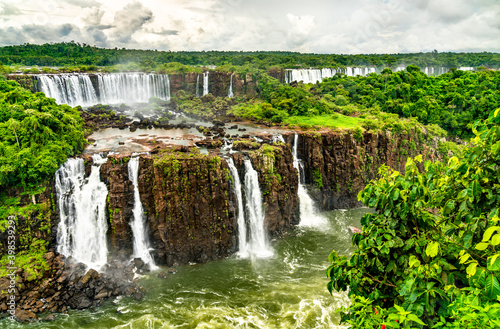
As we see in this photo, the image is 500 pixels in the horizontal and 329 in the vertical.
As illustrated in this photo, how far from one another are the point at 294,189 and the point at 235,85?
29.5 meters

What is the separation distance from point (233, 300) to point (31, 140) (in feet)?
48.8

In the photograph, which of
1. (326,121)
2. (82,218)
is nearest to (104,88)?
(82,218)

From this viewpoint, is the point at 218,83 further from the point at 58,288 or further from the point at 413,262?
the point at 413,262

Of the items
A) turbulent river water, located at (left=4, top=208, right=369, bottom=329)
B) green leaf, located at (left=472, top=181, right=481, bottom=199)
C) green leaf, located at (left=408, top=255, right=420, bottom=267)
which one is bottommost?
turbulent river water, located at (left=4, top=208, right=369, bottom=329)

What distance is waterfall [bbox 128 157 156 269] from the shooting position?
1739cm

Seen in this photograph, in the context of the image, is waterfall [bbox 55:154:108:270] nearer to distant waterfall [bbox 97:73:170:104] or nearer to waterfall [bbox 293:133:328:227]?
waterfall [bbox 293:133:328:227]

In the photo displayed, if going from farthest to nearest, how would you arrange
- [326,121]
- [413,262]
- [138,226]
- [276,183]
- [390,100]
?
1. [390,100]
2. [326,121]
3. [276,183]
4. [138,226]
5. [413,262]

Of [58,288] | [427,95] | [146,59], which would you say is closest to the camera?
[58,288]

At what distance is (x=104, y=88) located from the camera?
3934cm

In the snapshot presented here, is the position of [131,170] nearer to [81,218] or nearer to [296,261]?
[81,218]

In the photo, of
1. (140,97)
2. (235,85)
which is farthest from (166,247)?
(235,85)

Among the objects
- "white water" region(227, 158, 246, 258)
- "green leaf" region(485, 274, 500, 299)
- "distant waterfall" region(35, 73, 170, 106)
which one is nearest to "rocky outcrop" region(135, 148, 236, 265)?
"white water" region(227, 158, 246, 258)

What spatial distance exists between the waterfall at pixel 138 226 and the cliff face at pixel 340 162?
41.6 feet

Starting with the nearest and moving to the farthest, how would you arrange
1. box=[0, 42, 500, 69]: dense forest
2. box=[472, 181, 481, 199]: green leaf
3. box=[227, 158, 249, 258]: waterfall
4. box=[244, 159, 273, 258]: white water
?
box=[472, 181, 481, 199]: green leaf, box=[227, 158, 249, 258]: waterfall, box=[244, 159, 273, 258]: white water, box=[0, 42, 500, 69]: dense forest
